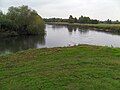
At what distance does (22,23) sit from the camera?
76.2m

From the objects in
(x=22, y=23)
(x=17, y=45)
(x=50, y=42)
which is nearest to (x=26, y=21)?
(x=22, y=23)

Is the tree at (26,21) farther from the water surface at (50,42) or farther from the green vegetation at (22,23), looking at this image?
the water surface at (50,42)

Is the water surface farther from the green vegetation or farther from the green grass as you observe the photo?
the green grass

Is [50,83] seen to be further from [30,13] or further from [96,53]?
[30,13]

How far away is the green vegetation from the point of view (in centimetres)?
7425

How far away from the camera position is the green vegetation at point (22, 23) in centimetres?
7425

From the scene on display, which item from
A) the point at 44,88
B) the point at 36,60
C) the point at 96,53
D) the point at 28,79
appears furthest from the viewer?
the point at 96,53

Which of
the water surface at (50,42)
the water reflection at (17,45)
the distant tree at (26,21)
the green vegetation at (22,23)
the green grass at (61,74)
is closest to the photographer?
the green grass at (61,74)

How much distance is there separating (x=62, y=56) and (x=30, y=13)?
2505 inches

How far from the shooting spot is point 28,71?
38.4ft

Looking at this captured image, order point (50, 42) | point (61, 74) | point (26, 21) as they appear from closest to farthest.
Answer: point (61, 74), point (50, 42), point (26, 21)

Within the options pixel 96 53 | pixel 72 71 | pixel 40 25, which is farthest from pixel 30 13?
pixel 72 71

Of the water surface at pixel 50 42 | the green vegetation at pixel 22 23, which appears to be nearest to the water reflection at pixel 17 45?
the water surface at pixel 50 42

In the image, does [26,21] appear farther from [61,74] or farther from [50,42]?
[61,74]
